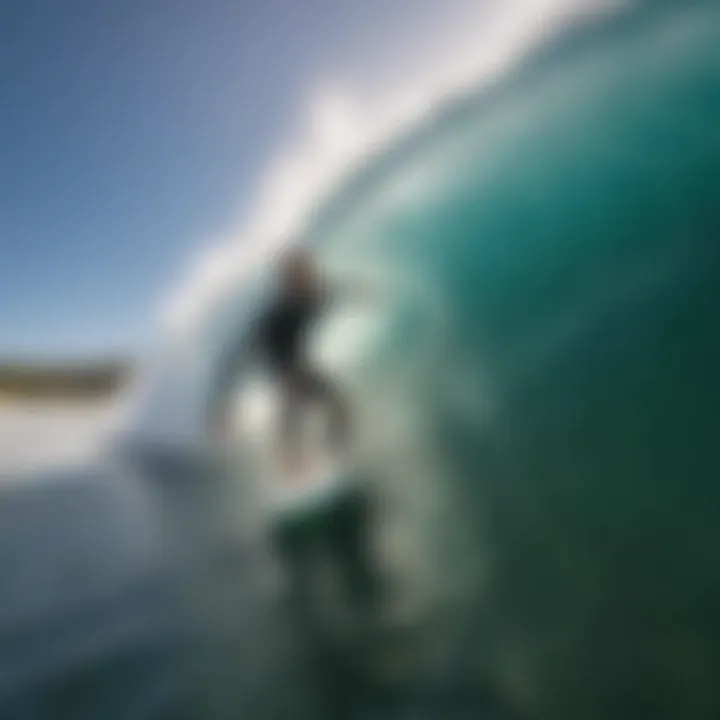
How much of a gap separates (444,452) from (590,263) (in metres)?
1.11

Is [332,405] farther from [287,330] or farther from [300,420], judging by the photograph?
[287,330]

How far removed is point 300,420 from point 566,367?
4.66ft

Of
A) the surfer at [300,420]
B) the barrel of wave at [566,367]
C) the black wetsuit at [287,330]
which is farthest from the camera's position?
the black wetsuit at [287,330]

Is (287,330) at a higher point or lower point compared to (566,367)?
higher

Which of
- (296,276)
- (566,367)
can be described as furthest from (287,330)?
(566,367)

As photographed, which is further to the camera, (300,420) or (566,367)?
(300,420)

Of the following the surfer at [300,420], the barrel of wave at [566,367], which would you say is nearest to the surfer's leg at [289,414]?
the surfer at [300,420]

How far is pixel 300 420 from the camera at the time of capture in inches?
153

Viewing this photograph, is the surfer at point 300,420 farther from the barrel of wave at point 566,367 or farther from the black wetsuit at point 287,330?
the barrel of wave at point 566,367

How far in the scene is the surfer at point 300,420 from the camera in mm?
3373

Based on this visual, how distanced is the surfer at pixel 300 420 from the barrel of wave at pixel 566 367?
6.9 inches

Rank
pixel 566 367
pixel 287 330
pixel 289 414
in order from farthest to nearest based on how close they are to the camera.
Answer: pixel 289 414, pixel 287 330, pixel 566 367

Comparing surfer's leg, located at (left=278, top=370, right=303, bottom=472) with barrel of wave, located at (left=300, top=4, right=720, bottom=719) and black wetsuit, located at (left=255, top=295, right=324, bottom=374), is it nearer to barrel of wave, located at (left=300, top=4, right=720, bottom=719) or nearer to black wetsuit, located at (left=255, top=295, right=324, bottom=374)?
black wetsuit, located at (left=255, top=295, right=324, bottom=374)

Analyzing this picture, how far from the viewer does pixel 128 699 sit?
97.6 inches
